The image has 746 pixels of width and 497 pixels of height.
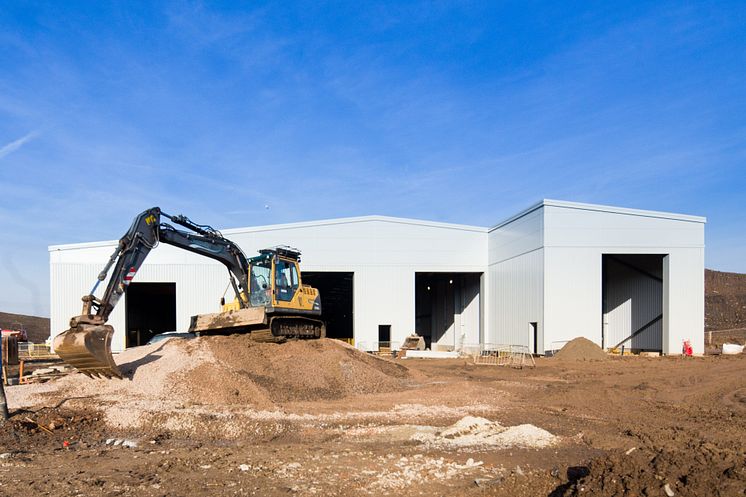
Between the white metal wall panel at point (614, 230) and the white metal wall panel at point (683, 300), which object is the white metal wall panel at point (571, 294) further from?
the white metal wall panel at point (683, 300)

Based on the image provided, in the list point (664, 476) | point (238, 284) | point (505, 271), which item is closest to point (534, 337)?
point (505, 271)

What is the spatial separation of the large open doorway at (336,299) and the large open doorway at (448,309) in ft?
18.7

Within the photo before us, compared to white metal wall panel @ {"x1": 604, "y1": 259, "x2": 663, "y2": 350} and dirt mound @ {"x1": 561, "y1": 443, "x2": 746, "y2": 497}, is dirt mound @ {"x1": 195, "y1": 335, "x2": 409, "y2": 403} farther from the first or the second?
white metal wall panel @ {"x1": 604, "y1": 259, "x2": 663, "y2": 350}

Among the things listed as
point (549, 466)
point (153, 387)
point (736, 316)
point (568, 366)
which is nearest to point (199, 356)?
point (153, 387)

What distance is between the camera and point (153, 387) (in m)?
13.4

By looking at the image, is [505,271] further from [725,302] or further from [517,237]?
[725,302]

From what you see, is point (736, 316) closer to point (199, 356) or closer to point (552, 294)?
point (552, 294)

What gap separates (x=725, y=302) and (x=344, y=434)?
240 ft

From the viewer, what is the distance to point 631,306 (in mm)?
35562

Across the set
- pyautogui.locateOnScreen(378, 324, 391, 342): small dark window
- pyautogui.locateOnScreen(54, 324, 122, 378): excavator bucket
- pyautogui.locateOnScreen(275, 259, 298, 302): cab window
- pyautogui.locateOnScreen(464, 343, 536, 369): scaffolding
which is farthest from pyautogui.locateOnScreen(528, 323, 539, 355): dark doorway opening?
pyautogui.locateOnScreen(54, 324, 122, 378): excavator bucket

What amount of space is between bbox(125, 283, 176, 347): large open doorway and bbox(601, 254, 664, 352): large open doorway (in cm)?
2780

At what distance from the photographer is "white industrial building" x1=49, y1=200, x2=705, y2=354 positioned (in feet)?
101

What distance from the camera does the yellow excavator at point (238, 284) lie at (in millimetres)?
14102

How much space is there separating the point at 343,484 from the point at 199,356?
904 centimetres
